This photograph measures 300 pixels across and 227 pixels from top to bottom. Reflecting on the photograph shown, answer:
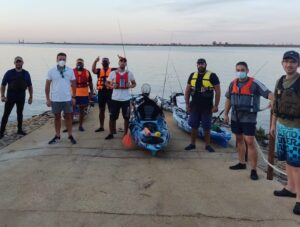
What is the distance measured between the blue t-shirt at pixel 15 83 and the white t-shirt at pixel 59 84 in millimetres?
1658

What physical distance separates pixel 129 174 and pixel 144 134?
4.62ft

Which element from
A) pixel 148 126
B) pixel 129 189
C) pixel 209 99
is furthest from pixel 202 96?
pixel 129 189

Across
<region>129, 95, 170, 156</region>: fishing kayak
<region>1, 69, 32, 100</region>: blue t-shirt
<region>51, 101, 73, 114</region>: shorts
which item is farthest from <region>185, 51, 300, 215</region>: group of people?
<region>1, 69, 32, 100</region>: blue t-shirt

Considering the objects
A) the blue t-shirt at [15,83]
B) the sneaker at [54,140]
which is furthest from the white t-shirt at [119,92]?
the blue t-shirt at [15,83]

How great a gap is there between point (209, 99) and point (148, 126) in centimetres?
149

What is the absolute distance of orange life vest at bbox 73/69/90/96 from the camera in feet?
31.6

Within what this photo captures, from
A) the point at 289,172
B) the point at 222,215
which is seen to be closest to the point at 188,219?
the point at 222,215

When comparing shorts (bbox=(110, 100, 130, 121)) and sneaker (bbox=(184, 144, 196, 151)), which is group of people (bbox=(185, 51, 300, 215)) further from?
shorts (bbox=(110, 100, 130, 121))

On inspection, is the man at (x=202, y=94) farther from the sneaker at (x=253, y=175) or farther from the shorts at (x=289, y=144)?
the shorts at (x=289, y=144)

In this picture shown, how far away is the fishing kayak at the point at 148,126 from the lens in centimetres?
770

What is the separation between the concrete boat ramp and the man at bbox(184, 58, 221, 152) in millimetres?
748

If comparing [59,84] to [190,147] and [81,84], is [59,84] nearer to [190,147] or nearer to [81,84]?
[81,84]

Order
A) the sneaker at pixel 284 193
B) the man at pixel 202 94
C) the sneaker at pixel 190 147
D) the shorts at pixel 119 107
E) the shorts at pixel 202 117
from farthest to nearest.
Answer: the shorts at pixel 119 107
the sneaker at pixel 190 147
the shorts at pixel 202 117
the man at pixel 202 94
the sneaker at pixel 284 193

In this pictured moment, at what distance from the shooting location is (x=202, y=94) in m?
7.69
